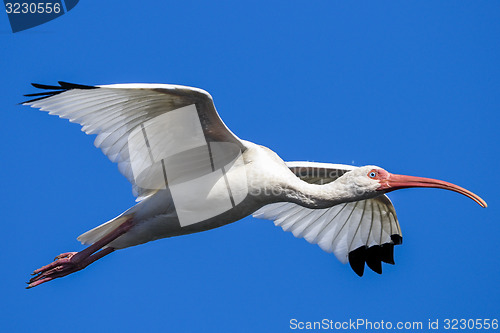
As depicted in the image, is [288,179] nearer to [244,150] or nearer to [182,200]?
[244,150]

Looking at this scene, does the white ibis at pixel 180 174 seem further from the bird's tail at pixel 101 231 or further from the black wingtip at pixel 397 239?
the black wingtip at pixel 397 239

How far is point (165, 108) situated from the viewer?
32.3 feet

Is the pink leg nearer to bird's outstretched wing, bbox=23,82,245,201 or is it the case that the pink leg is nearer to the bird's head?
bird's outstretched wing, bbox=23,82,245,201

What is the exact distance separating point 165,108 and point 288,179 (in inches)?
70.8

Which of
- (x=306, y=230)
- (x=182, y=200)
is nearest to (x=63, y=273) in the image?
(x=182, y=200)

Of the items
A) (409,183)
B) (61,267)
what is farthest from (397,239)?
(61,267)

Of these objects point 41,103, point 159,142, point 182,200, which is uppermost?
point 41,103

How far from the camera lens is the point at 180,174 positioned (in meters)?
10.7

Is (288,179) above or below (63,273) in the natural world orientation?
above

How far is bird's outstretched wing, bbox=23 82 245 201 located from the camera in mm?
9461

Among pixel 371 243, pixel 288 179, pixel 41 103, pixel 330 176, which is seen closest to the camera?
pixel 41 103

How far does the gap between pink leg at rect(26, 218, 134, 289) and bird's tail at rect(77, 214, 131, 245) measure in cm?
7

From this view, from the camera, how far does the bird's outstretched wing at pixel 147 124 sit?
372 inches

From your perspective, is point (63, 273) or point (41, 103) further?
point (63, 273)
